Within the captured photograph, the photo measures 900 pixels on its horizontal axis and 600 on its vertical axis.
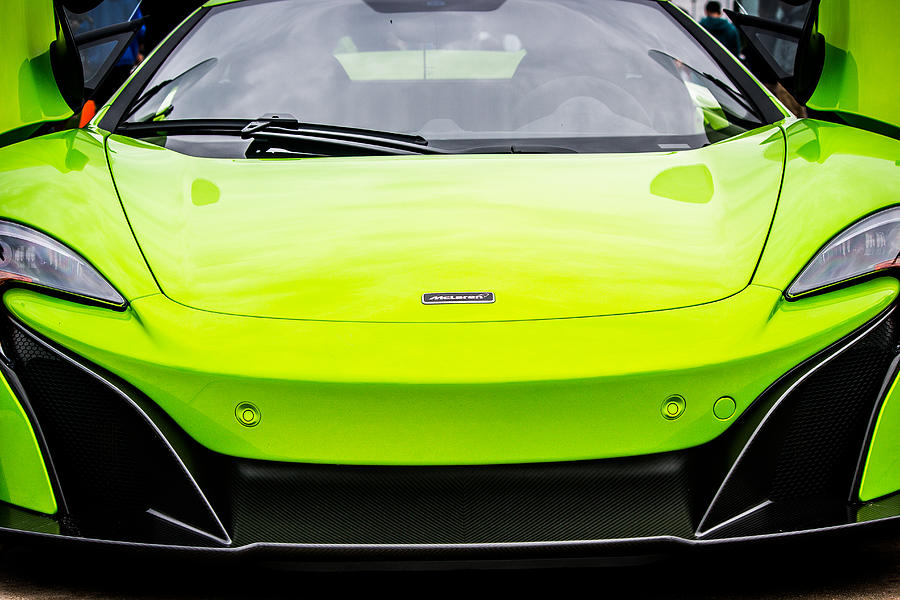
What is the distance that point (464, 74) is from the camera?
129 inches

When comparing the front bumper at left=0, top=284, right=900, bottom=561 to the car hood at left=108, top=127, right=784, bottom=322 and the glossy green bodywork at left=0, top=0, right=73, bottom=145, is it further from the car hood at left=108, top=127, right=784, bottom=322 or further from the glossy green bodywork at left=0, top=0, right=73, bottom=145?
the glossy green bodywork at left=0, top=0, right=73, bottom=145

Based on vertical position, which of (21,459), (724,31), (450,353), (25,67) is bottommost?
(21,459)

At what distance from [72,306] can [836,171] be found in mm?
1571

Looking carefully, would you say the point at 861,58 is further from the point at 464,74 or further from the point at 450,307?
the point at 450,307

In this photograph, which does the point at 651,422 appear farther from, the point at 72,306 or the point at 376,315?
the point at 72,306

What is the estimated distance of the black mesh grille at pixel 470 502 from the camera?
203 cm

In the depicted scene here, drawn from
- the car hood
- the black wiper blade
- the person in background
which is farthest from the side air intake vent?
the person in background

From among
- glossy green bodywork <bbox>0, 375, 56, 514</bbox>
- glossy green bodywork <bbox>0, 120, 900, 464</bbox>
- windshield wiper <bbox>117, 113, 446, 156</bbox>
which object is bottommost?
glossy green bodywork <bbox>0, 375, 56, 514</bbox>

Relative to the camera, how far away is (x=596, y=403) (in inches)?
79.5

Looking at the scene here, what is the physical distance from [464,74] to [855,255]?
138cm

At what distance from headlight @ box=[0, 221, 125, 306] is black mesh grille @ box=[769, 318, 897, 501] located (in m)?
1.24

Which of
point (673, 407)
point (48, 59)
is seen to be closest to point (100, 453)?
point (673, 407)

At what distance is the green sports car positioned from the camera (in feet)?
6.64

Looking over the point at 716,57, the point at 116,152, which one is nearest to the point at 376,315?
the point at 116,152
